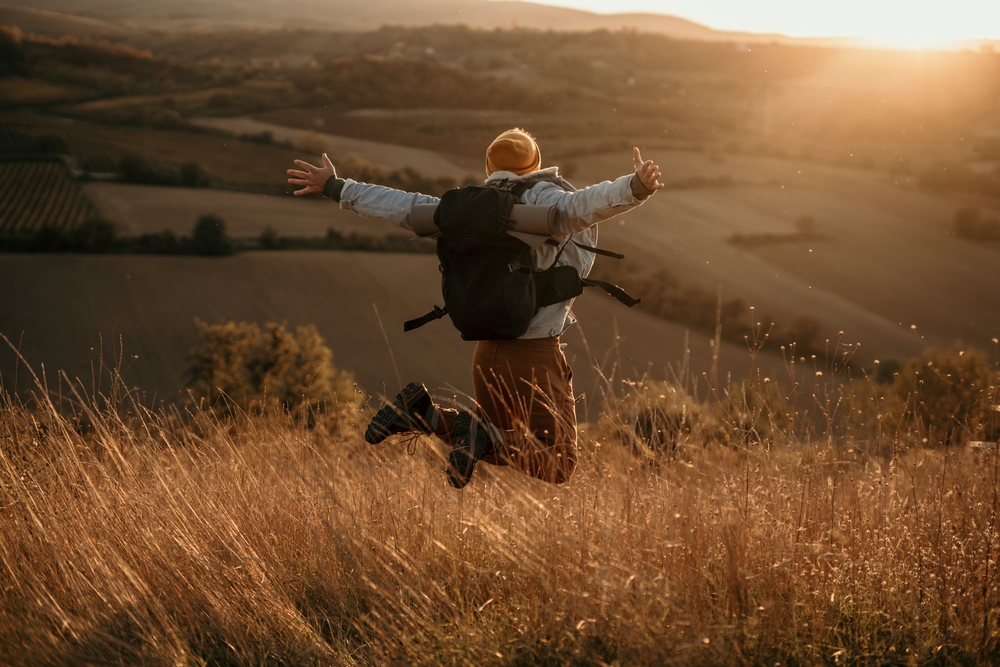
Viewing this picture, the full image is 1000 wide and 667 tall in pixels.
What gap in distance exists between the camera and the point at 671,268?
129ft

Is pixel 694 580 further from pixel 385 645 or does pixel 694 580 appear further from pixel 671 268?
pixel 671 268

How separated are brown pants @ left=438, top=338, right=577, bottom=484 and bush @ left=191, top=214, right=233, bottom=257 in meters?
36.1

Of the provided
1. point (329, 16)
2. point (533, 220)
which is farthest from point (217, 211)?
point (329, 16)

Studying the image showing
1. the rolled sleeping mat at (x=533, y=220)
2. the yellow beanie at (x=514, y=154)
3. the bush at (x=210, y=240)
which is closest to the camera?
the rolled sleeping mat at (x=533, y=220)

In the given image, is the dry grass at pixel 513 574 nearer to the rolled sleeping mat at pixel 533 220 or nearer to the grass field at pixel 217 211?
the rolled sleeping mat at pixel 533 220

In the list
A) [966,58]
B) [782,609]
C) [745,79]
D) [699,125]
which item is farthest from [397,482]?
[745,79]

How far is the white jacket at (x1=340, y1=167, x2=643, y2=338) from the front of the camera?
278 centimetres

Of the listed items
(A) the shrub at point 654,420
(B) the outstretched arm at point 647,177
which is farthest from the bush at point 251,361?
(B) the outstretched arm at point 647,177

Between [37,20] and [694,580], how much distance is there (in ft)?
374

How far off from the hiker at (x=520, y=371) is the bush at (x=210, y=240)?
35735 mm

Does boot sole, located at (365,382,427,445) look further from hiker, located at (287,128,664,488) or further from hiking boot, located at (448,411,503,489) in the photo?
hiking boot, located at (448,411,503,489)

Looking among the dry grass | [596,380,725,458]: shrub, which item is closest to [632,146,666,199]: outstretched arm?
[596,380,725,458]: shrub

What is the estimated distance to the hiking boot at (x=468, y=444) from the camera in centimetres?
278

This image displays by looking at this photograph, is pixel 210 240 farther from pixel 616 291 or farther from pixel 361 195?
pixel 616 291
